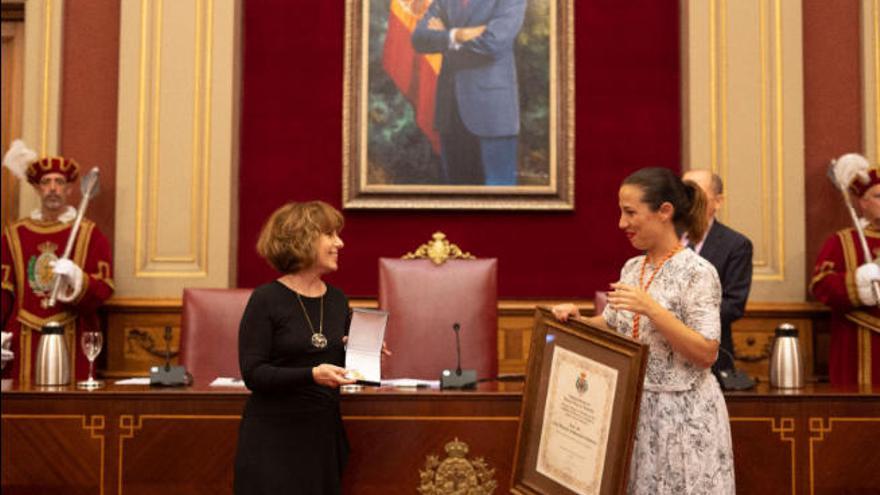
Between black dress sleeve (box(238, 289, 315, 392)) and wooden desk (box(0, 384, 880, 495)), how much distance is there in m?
0.61

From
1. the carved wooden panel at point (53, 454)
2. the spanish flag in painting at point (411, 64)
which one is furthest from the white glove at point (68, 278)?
the spanish flag in painting at point (411, 64)

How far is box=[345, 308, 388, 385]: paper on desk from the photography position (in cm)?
288

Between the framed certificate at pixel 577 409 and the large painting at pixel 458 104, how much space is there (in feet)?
9.35

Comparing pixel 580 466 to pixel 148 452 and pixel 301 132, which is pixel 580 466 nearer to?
pixel 148 452

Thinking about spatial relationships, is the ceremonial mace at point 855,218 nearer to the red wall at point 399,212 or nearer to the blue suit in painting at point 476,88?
the red wall at point 399,212

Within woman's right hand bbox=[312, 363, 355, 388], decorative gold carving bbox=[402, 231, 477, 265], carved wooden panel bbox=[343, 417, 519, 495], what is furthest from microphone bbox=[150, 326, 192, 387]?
decorative gold carving bbox=[402, 231, 477, 265]

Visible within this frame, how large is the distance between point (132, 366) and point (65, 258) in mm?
785

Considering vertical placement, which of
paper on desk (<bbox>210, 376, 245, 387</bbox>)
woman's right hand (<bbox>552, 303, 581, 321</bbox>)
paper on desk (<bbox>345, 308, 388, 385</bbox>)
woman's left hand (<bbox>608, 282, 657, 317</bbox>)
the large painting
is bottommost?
paper on desk (<bbox>210, 376, 245, 387</bbox>)

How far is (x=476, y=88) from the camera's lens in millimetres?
5586

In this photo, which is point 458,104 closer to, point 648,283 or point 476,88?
point 476,88

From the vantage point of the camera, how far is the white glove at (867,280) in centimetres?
465

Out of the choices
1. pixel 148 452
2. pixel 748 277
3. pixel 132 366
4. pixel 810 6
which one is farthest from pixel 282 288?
pixel 810 6

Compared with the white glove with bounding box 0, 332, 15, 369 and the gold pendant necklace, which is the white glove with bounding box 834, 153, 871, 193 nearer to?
the gold pendant necklace

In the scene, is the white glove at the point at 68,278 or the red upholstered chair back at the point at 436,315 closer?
the red upholstered chair back at the point at 436,315
